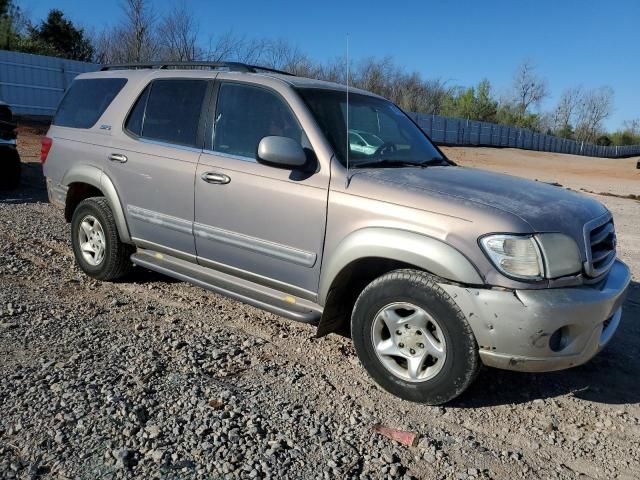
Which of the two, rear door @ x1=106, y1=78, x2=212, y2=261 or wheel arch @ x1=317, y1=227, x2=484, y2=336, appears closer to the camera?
wheel arch @ x1=317, y1=227, x2=484, y2=336

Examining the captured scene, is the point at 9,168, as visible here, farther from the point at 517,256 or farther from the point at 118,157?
the point at 517,256

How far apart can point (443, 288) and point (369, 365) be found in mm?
742

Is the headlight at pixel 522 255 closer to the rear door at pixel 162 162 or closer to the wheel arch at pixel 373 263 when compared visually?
the wheel arch at pixel 373 263

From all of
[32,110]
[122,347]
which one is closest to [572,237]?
[122,347]

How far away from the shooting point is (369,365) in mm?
3402

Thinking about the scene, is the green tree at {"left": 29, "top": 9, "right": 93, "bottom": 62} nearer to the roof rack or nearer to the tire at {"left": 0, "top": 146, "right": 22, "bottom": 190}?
the tire at {"left": 0, "top": 146, "right": 22, "bottom": 190}

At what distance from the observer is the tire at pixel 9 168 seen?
870 centimetres

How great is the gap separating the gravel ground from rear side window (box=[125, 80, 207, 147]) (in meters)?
1.44

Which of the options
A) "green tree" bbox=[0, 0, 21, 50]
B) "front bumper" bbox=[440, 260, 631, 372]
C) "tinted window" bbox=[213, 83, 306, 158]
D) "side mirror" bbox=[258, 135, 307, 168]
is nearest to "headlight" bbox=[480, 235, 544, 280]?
"front bumper" bbox=[440, 260, 631, 372]

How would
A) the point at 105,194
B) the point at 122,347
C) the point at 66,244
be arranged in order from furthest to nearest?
1. the point at 66,244
2. the point at 105,194
3. the point at 122,347

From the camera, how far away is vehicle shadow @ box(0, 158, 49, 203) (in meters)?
8.64

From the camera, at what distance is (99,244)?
16.7ft

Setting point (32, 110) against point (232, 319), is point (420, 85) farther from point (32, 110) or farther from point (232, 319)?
point (232, 319)

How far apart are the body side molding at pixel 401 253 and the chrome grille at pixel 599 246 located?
0.72 metres
